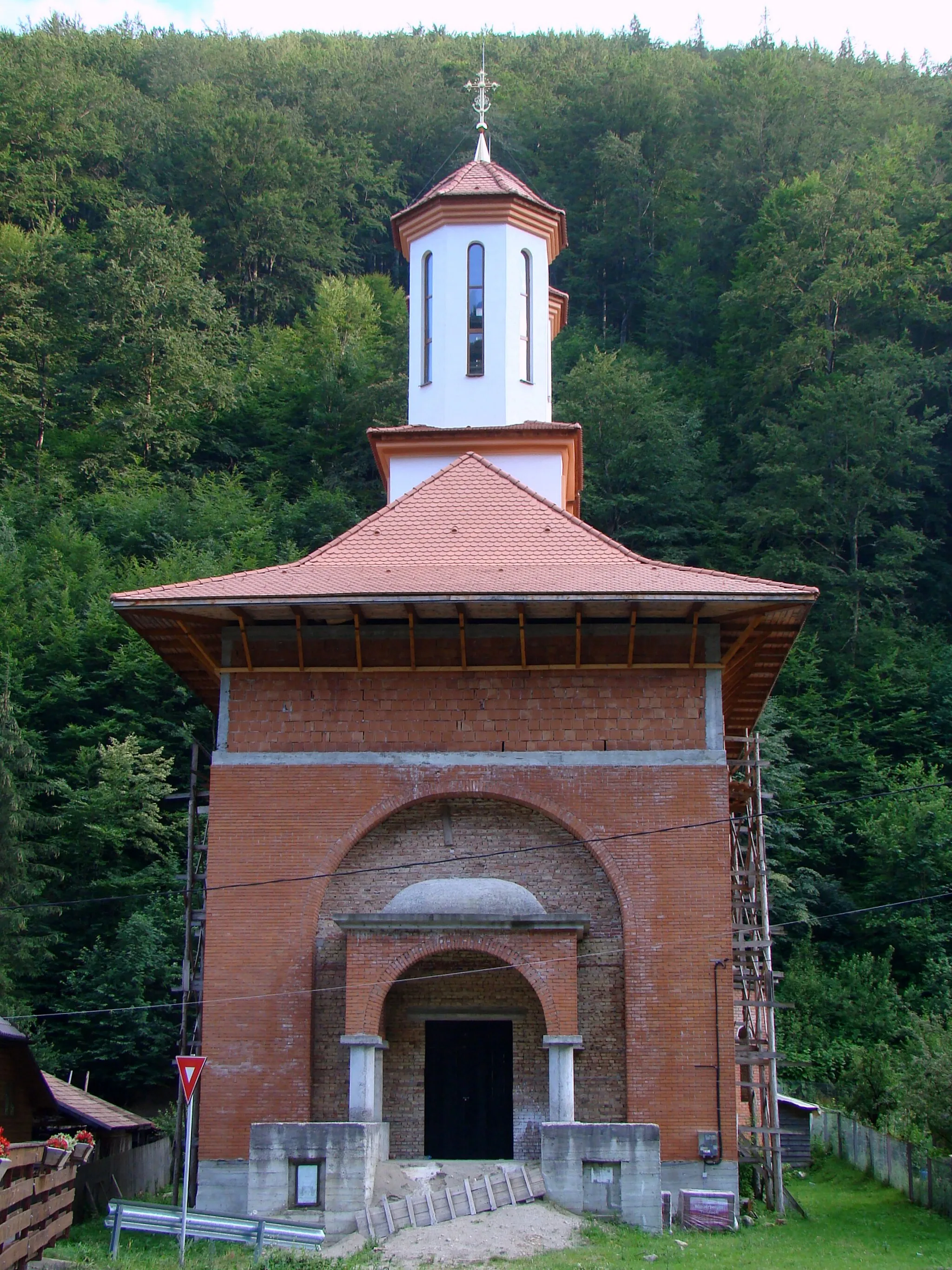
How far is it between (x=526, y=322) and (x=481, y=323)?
0.90m

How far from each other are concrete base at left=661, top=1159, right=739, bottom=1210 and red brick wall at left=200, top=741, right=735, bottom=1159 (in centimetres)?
11

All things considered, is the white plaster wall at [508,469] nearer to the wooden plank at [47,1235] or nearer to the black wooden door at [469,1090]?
the black wooden door at [469,1090]

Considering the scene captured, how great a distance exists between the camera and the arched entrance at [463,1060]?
18375 mm

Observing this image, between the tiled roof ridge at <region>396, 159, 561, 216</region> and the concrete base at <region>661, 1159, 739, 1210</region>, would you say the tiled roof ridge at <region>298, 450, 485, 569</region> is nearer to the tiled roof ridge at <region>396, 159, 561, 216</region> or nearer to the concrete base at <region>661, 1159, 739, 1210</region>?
the tiled roof ridge at <region>396, 159, 561, 216</region>

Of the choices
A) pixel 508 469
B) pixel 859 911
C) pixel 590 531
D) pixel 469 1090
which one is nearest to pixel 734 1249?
pixel 469 1090

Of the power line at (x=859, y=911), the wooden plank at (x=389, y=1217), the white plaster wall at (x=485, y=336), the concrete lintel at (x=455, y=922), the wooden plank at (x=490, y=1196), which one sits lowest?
the wooden plank at (x=389, y=1217)

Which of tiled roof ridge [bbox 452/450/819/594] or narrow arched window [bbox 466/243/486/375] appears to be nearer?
tiled roof ridge [bbox 452/450/819/594]

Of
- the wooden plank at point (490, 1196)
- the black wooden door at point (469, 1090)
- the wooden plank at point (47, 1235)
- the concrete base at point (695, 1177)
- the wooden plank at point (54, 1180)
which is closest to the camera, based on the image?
the wooden plank at point (47, 1235)

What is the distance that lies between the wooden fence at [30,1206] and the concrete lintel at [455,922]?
14.0ft

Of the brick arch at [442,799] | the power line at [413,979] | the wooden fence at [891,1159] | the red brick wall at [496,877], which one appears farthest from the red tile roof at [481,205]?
the wooden fence at [891,1159]

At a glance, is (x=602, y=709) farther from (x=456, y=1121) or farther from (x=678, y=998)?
(x=456, y=1121)

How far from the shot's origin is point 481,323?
25406mm

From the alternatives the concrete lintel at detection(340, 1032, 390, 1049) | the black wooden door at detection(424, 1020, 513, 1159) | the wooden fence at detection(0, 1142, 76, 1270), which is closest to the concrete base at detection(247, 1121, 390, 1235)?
the concrete lintel at detection(340, 1032, 390, 1049)

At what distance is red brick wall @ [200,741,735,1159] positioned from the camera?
1777 centimetres
